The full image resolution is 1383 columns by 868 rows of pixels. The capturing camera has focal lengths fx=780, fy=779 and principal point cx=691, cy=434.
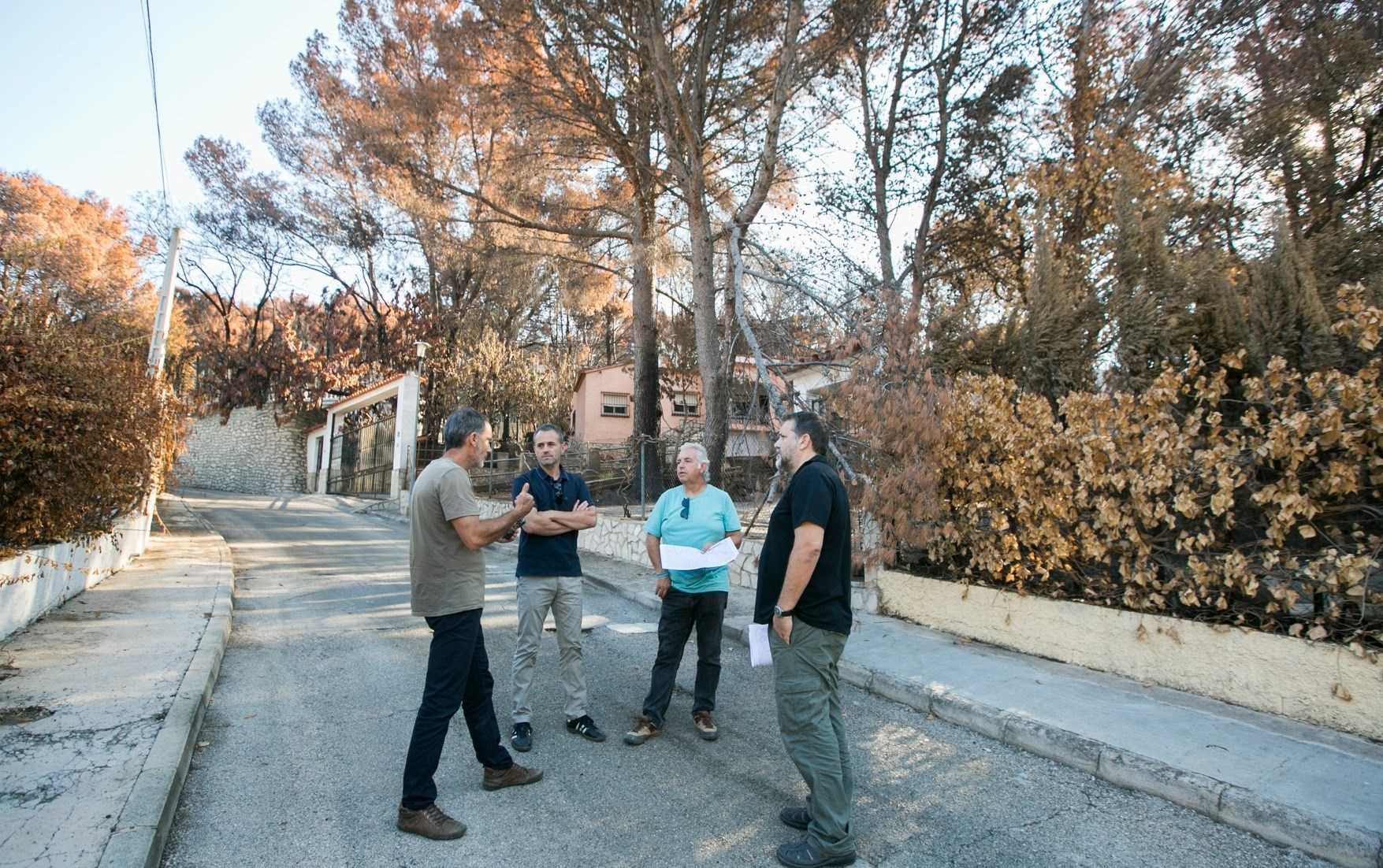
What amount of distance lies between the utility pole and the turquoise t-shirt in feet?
32.7

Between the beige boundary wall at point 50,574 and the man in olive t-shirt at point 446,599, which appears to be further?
the beige boundary wall at point 50,574

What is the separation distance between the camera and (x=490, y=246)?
15.9 metres

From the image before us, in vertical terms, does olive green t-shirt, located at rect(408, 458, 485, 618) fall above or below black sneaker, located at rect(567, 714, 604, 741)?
above

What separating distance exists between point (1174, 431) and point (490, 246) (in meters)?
13.4

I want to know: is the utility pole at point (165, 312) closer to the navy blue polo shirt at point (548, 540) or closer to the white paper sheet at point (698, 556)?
the navy blue polo shirt at point (548, 540)

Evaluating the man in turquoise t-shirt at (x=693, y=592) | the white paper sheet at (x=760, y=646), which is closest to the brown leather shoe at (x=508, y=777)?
the man in turquoise t-shirt at (x=693, y=592)

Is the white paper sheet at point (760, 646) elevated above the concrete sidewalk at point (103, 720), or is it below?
above

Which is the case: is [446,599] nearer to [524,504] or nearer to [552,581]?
[524,504]

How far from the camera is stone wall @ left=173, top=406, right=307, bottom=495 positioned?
35.5 m

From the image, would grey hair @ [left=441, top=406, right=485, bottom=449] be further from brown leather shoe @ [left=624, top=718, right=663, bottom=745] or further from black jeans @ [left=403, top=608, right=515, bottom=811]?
brown leather shoe @ [left=624, top=718, right=663, bottom=745]

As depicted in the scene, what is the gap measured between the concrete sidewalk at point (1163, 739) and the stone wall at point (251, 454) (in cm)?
3507

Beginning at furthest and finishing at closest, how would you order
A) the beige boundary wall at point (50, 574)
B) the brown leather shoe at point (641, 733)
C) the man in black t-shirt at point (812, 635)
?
the beige boundary wall at point (50, 574) < the brown leather shoe at point (641, 733) < the man in black t-shirt at point (812, 635)

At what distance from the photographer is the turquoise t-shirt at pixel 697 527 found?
15.3 ft

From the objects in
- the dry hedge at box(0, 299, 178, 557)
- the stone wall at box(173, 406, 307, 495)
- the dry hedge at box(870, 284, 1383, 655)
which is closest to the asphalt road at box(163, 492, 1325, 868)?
the dry hedge at box(870, 284, 1383, 655)
